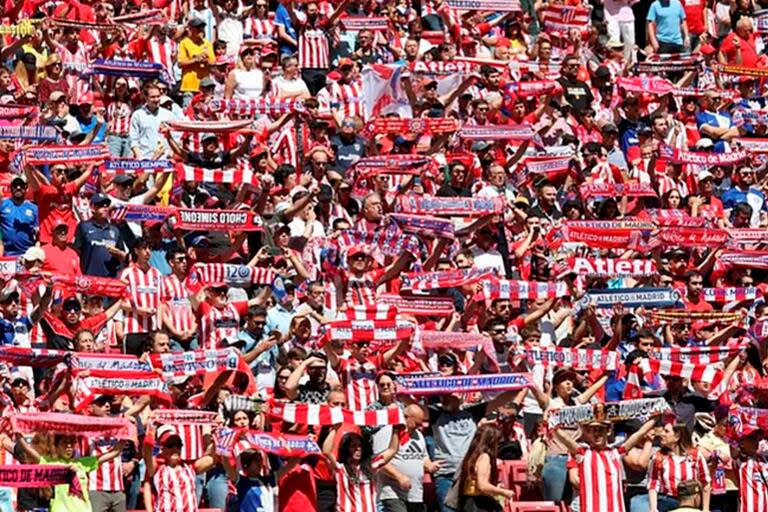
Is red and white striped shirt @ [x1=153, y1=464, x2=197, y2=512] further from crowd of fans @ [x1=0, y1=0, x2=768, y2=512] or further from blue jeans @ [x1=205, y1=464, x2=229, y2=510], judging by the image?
blue jeans @ [x1=205, y1=464, x2=229, y2=510]

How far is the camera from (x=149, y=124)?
25578 mm

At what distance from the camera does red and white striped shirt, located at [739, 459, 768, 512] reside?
20906mm

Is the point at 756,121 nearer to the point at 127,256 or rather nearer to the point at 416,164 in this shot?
the point at 416,164

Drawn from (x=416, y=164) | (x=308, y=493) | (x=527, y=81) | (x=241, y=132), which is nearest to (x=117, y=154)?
(x=241, y=132)

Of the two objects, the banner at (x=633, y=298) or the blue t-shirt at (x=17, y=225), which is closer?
the blue t-shirt at (x=17, y=225)

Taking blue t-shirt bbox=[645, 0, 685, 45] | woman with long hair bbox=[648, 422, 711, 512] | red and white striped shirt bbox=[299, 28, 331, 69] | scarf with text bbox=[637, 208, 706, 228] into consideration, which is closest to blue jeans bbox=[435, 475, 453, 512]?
woman with long hair bbox=[648, 422, 711, 512]

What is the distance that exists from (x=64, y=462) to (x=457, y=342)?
4519 mm

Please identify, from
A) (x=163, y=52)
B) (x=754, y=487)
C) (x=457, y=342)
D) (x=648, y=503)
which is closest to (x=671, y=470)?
(x=648, y=503)

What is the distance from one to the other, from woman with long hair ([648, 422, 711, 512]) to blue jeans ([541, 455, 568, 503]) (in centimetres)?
73

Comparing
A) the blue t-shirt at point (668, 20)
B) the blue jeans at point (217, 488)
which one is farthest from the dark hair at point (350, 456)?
the blue t-shirt at point (668, 20)

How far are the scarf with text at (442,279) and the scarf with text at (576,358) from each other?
143 centimetres

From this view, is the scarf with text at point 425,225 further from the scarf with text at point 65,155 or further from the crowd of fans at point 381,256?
the scarf with text at point 65,155

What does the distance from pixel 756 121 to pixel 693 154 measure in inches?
62.3

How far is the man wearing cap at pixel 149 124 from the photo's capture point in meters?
25.4
